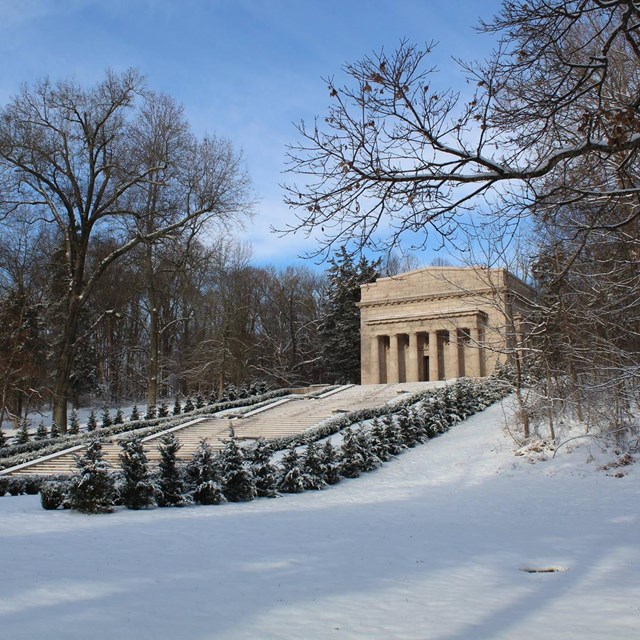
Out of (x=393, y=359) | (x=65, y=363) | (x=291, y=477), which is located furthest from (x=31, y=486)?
(x=393, y=359)

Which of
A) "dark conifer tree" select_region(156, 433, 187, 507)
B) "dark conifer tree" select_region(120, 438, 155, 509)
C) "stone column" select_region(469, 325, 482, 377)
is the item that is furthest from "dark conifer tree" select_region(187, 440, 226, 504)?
"stone column" select_region(469, 325, 482, 377)

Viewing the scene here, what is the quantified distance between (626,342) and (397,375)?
24.6 meters

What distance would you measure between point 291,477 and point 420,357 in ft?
93.5

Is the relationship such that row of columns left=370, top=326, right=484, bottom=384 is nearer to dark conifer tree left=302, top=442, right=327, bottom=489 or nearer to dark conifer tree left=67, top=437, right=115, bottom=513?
dark conifer tree left=302, top=442, right=327, bottom=489

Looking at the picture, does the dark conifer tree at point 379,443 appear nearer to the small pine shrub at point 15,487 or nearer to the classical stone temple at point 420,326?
the small pine shrub at point 15,487

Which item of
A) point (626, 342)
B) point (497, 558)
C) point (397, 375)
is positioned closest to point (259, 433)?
point (626, 342)

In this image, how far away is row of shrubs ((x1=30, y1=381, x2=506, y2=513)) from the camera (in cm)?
1109

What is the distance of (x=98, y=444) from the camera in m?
11.4

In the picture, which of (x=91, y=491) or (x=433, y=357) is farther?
(x=433, y=357)

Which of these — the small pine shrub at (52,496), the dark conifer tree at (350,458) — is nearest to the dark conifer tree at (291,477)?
the dark conifer tree at (350,458)

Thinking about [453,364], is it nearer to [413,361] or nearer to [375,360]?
[413,361]

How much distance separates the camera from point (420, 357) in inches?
1630

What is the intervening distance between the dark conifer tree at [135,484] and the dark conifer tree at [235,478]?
5.13ft

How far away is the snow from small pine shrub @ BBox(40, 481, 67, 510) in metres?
0.19
